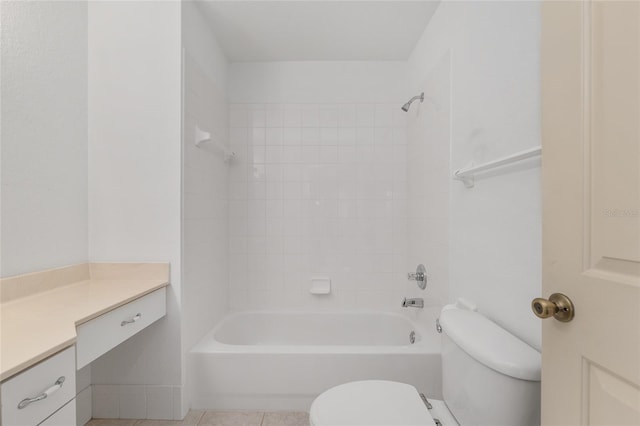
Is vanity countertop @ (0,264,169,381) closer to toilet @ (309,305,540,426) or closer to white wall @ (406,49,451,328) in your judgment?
toilet @ (309,305,540,426)

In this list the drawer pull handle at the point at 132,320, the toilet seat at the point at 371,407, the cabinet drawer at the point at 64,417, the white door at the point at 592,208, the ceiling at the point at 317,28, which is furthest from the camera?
the ceiling at the point at 317,28

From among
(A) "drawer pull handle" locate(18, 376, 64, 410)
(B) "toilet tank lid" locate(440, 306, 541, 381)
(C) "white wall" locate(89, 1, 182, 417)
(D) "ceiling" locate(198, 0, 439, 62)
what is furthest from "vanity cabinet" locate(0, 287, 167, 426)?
(D) "ceiling" locate(198, 0, 439, 62)

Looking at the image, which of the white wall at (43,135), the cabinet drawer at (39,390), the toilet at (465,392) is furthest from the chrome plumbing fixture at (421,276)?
the white wall at (43,135)

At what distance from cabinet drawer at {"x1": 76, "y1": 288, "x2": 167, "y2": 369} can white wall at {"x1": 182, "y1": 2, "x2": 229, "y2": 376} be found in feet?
0.61

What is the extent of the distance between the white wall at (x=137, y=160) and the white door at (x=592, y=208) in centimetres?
162

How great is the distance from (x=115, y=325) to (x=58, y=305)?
21 cm

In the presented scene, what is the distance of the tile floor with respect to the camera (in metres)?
1.73

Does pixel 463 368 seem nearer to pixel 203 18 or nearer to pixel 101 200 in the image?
pixel 101 200

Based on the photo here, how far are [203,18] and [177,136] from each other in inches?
33.5

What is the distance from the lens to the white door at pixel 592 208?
0.55 m

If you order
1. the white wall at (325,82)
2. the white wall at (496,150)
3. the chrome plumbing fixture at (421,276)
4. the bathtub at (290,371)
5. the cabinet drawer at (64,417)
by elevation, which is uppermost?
the white wall at (325,82)

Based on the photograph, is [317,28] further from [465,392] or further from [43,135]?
[465,392]

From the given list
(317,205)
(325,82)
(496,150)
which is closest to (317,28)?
(325,82)

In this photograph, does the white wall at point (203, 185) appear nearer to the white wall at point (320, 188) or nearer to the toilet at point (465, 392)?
the white wall at point (320, 188)
